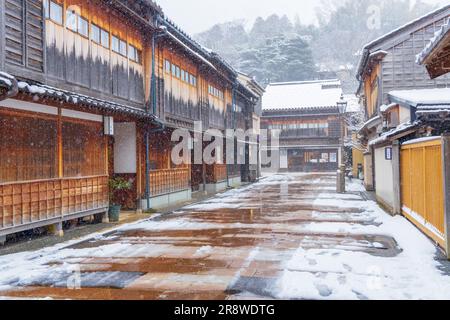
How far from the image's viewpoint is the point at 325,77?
2908 inches

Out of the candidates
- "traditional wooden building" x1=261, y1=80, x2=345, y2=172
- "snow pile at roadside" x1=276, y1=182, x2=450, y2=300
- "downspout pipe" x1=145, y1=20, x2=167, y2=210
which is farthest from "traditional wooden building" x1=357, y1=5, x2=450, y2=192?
"traditional wooden building" x1=261, y1=80, x2=345, y2=172

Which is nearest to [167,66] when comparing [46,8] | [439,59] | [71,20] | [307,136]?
[71,20]

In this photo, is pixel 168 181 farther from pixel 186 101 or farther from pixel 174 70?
pixel 174 70

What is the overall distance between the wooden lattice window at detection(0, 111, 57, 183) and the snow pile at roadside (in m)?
6.55

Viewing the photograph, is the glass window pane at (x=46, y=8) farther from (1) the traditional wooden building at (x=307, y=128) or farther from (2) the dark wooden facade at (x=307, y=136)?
(2) the dark wooden facade at (x=307, y=136)

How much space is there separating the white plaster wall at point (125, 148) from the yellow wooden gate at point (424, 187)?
9515 mm

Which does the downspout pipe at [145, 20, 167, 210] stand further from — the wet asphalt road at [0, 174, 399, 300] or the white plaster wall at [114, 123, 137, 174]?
the wet asphalt road at [0, 174, 399, 300]

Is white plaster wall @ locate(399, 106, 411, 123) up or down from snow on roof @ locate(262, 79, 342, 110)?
down

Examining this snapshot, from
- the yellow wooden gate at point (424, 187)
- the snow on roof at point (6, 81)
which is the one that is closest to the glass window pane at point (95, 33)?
the snow on roof at point (6, 81)

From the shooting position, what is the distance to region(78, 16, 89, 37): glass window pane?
40.6 ft

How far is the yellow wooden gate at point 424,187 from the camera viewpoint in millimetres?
9148

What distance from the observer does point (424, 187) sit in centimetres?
1064

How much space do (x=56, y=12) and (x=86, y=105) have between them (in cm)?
269
